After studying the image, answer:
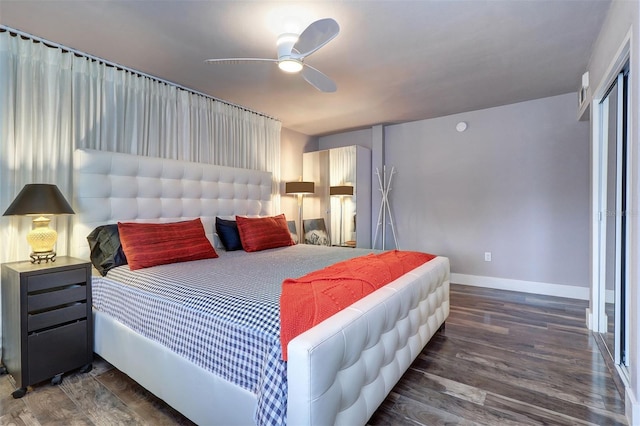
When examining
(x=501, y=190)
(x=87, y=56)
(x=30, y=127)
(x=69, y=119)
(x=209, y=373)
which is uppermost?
(x=87, y=56)

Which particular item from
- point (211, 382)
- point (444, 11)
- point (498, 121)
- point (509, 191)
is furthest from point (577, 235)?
point (211, 382)

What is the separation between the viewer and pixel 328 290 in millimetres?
1511

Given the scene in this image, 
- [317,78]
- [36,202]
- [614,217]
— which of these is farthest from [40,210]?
[614,217]

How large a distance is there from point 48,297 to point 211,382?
4.40ft

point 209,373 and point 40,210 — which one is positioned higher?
point 40,210

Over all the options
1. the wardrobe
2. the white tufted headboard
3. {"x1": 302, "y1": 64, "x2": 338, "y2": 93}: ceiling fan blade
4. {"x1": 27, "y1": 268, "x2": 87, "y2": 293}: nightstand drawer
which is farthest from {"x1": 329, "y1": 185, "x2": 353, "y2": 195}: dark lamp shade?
{"x1": 27, "y1": 268, "x2": 87, "y2": 293}: nightstand drawer

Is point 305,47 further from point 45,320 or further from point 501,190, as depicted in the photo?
point 501,190

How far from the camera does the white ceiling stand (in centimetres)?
204

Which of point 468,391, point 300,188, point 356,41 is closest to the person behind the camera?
point 468,391

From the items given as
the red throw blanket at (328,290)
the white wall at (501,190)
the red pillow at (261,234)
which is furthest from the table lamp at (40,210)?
the white wall at (501,190)

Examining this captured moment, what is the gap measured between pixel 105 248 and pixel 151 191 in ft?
2.43

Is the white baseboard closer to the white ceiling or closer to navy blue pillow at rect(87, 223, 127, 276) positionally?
the white ceiling

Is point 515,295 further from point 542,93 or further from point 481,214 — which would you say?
point 542,93

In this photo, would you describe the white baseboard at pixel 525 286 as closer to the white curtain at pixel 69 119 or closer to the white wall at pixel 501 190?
the white wall at pixel 501 190
